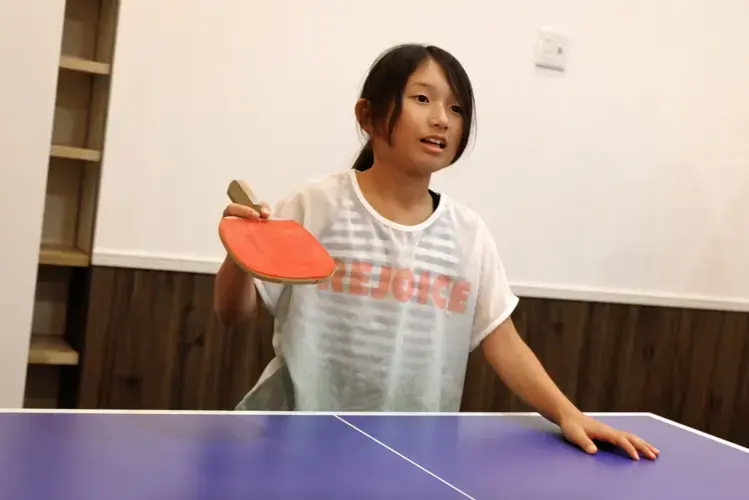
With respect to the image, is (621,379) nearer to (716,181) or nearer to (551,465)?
(716,181)

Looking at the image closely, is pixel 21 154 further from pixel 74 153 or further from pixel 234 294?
pixel 234 294

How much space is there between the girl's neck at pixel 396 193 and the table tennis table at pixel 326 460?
34 cm

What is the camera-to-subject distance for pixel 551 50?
8.19ft

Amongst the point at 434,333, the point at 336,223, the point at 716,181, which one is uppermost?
the point at 716,181

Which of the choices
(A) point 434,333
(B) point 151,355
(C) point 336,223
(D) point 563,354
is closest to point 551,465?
(A) point 434,333

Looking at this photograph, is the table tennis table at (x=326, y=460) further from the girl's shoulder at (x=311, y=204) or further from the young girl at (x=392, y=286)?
the girl's shoulder at (x=311, y=204)

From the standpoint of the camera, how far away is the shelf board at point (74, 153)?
2037 millimetres

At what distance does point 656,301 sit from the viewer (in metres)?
2.72

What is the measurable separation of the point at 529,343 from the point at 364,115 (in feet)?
4.07

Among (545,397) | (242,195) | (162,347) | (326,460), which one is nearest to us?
(326,460)

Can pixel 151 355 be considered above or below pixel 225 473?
below

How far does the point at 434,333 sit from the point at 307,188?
314 mm

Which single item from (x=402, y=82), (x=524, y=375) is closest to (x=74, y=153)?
(x=402, y=82)

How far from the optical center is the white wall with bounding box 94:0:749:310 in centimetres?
212
